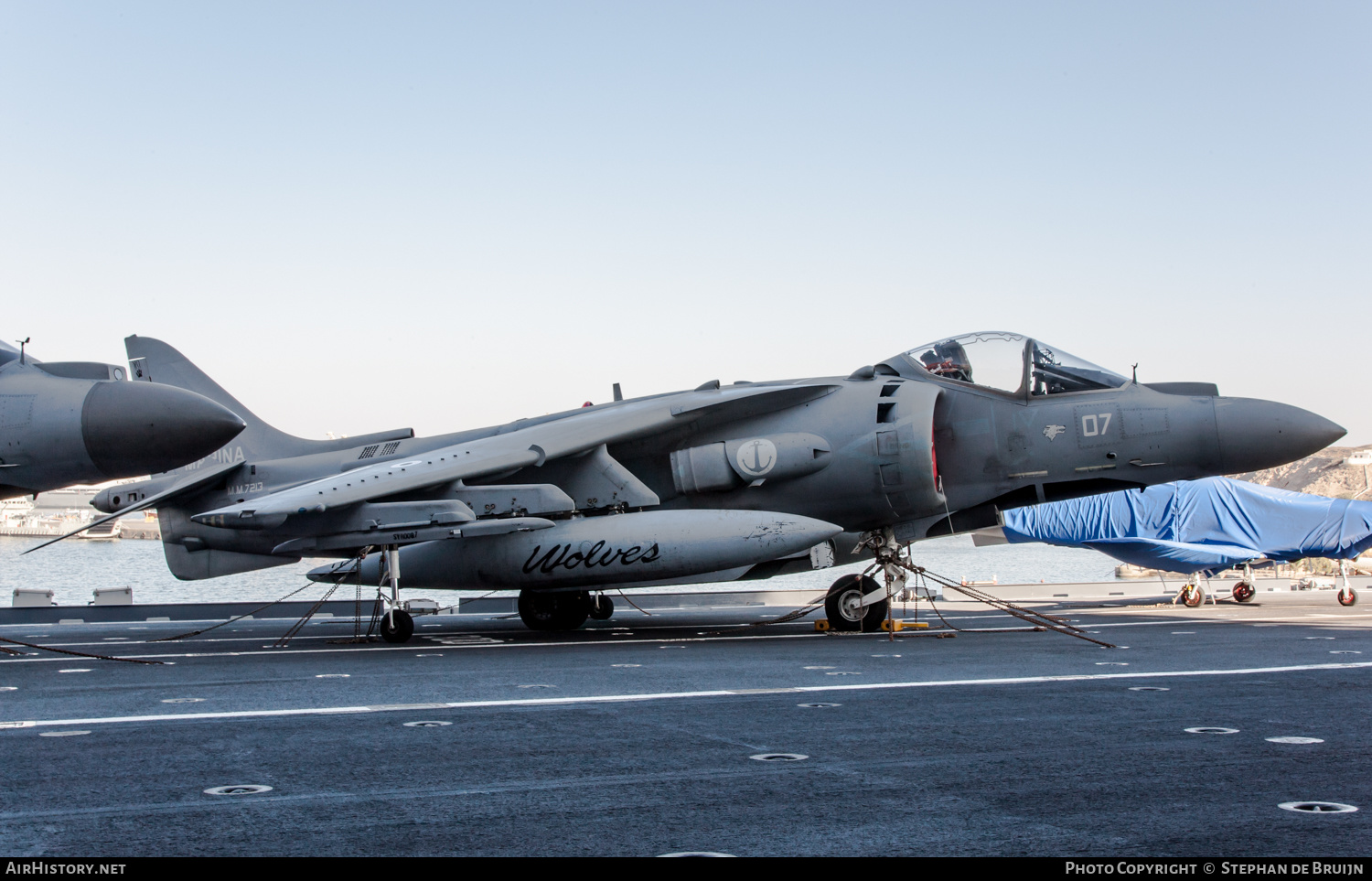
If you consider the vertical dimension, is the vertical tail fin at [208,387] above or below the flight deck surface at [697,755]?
above

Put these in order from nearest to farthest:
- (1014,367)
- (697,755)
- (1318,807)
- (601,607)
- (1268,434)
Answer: (1318,807) → (697,755) → (1268,434) → (1014,367) → (601,607)

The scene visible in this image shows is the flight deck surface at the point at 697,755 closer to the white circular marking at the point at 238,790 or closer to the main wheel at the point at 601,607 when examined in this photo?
the white circular marking at the point at 238,790

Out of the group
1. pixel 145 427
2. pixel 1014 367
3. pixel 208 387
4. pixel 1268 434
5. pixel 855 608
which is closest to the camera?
pixel 145 427

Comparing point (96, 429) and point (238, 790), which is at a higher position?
point (96, 429)

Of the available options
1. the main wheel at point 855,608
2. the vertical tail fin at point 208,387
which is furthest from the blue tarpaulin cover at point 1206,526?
the vertical tail fin at point 208,387

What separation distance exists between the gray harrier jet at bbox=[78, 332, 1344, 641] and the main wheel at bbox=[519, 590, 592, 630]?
2.09 meters

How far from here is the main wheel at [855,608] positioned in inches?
519

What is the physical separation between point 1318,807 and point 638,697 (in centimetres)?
399

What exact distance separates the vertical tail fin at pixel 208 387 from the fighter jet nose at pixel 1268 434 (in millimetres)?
11718

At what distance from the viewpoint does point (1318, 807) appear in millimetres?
3551

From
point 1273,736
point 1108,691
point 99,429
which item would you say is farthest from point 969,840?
point 99,429

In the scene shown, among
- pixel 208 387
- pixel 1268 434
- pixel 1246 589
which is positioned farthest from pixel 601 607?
pixel 1246 589

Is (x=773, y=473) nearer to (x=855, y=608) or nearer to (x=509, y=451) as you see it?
(x=855, y=608)
